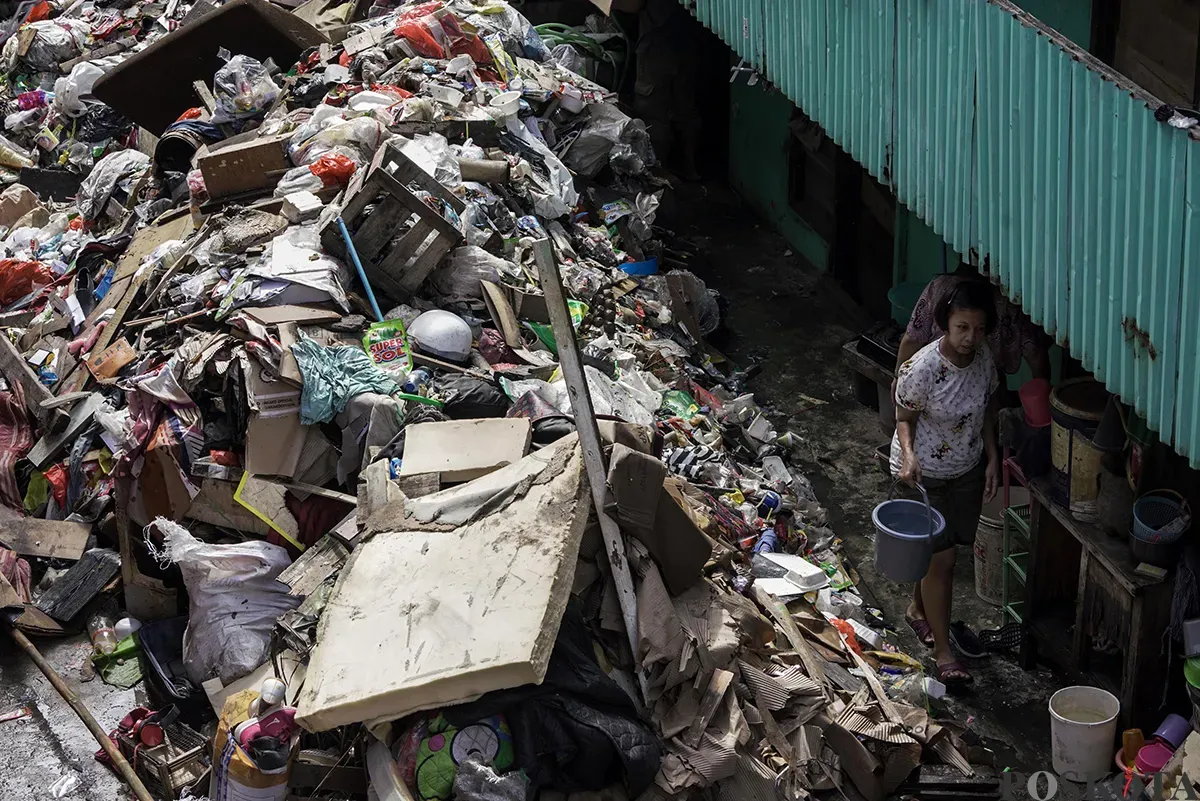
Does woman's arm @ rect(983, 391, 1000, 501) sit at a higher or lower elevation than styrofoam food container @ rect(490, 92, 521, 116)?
lower

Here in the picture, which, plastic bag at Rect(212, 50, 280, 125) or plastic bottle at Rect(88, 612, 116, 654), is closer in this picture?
plastic bottle at Rect(88, 612, 116, 654)

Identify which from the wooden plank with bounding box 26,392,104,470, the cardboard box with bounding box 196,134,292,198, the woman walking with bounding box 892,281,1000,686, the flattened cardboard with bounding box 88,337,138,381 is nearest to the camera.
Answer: the woman walking with bounding box 892,281,1000,686

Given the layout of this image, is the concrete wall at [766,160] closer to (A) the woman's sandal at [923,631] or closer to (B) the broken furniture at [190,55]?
(B) the broken furniture at [190,55]

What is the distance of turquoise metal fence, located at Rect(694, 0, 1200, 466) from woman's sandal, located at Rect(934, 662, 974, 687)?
192 cm

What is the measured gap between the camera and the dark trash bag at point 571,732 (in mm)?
4809

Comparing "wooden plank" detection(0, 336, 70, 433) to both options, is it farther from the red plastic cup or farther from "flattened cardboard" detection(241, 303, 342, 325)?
the red plastic cup

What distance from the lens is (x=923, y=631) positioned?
665 centimetres

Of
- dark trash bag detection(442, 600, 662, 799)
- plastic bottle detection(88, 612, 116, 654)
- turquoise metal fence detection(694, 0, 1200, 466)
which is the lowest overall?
plastic bottle detection(88, 612, 116, 654)

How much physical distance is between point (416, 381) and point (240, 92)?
16.0ft

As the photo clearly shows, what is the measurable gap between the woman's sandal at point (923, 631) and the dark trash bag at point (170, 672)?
3631mm

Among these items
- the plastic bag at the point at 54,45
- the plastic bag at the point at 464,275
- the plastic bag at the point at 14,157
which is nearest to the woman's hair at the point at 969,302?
the plastic bag at the point at 464,275

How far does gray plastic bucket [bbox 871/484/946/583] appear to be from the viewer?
235 inches

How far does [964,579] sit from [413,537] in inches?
135

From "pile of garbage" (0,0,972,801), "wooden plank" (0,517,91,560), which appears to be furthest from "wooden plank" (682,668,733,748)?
"wooden plank" (0,517,91,560)
